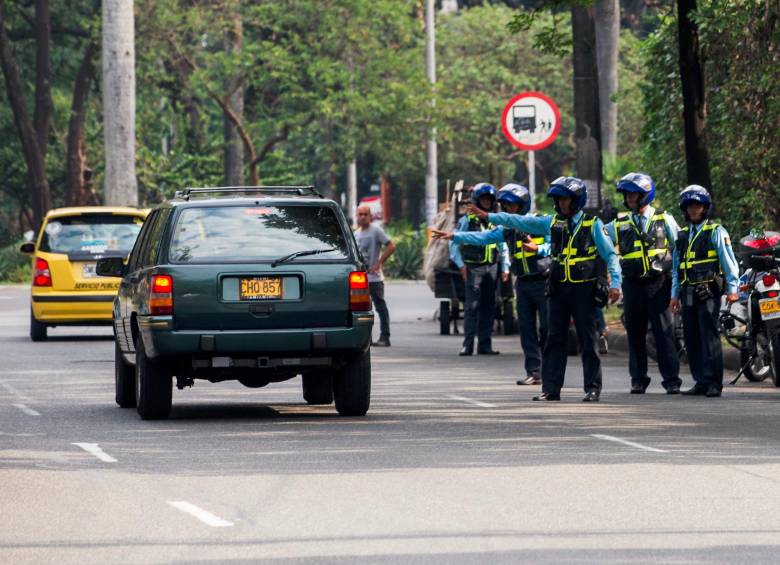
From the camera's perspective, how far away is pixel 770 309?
17.9 metres

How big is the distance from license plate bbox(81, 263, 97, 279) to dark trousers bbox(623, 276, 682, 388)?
378 inches

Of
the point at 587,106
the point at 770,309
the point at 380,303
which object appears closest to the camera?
the point at 770,309

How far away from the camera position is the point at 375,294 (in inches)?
940

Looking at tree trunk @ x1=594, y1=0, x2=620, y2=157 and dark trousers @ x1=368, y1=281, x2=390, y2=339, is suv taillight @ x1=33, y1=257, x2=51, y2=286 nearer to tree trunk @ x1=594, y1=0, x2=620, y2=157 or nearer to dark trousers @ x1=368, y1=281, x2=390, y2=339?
dark trousers @ x1=368, y1=281, x2=390, y2=339

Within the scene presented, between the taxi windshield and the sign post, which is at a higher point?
the sign post

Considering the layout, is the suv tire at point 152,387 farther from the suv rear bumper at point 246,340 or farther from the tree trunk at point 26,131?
the tree trunk at point 26,131

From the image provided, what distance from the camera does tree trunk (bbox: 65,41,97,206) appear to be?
5109 centimetres

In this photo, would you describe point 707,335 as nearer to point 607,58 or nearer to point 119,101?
point 119,101

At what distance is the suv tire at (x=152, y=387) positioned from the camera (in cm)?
1475

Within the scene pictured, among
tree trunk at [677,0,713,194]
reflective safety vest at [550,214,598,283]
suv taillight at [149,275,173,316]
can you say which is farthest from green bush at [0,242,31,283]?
suv taillight at [149,275,173,316]

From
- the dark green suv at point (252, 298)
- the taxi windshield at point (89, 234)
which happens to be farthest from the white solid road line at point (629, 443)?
the taxi windshield at point (89, 234)

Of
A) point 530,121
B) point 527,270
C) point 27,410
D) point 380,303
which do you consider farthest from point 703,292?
point 530,121

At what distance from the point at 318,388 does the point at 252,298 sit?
7.52 feet

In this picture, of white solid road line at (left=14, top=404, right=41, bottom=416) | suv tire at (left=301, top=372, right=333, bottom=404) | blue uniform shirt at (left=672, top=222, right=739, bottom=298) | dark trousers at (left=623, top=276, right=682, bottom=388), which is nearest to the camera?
white solid road line at (left=14, top=404, right=41, bottom=416)
